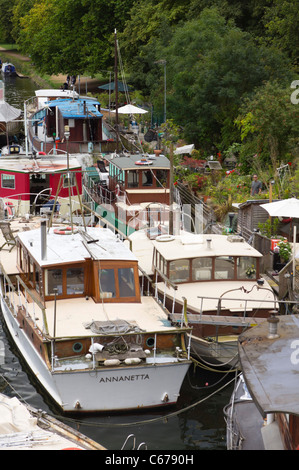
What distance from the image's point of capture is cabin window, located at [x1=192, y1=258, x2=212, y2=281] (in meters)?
21.5

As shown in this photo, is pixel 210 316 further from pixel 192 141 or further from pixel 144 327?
pixel 192 141

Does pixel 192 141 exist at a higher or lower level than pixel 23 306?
higher

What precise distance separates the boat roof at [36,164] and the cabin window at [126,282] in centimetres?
1287

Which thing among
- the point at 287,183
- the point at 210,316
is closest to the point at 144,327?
the point at 210,316

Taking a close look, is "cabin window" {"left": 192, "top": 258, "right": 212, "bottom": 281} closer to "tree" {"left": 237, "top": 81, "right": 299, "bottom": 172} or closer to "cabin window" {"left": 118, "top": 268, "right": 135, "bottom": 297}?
"cabin window" {"left": 118, "top": 268, "right": 135, "bottom": 297}

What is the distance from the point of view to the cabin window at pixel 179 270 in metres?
21.6

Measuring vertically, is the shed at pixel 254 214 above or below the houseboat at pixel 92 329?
above

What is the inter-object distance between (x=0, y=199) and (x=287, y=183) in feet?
38.5

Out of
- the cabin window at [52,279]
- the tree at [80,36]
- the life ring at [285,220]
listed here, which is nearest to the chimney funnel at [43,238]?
the cabin window at [52,279]

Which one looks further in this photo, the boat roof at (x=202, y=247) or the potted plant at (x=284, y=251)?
the potted plant at (x=284, y=251)

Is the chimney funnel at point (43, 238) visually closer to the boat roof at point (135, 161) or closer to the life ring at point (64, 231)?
the life ring at point (64, 231)

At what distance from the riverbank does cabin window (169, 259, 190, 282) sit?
40.8m

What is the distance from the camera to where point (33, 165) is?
110ft

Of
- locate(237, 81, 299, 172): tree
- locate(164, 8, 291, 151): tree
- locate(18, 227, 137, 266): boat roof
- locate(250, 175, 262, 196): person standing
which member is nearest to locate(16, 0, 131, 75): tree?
locate(164, 8, 291, 151): tree
